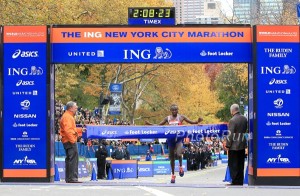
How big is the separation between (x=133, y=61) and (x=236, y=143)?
2933 mm

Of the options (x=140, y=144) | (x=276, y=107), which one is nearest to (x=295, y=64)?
(x=276, y=107)

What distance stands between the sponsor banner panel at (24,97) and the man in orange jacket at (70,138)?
2.65 feet

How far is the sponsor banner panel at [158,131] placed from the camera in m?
23.0

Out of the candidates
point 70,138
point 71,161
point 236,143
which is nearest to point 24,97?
point 70,138

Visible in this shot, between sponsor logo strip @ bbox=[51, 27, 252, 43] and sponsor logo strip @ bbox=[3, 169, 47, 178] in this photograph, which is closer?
sponsor logo strip @ bbox=[3, 169, 47, 178]

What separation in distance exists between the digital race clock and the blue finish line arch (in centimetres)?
19

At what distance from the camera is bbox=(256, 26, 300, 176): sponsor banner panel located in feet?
64.3

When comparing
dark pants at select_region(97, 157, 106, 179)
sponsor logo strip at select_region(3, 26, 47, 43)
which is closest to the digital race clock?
sponsor logo strip at select_region(3, 26, 47, 43)

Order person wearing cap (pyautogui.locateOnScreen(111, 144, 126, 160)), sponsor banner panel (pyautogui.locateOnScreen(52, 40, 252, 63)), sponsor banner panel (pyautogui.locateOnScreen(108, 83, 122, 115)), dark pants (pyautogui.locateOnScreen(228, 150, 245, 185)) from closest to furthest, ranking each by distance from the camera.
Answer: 1. dark pants (pyautogui.locateOnScreen(228, 150, 245, 185))
2. sponsor banner panel (pyautogui.locateOnScreen(52, 40, 252, 63))
3. person wearing cap (pyautogui.locateOnScreen(111, 144, 126, 160))
4. sponsor banner panel (pyautogui.locateOnScreen(108, 83, 122, 115))

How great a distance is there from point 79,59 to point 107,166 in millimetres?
20353

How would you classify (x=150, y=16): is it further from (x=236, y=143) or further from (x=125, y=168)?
(x=125, y=168)

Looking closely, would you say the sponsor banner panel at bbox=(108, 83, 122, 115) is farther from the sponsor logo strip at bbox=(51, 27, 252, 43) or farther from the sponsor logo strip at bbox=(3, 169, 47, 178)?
the sponsor logo strip at bbox=(3, 169, 47, 178)

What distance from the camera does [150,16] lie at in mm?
19906

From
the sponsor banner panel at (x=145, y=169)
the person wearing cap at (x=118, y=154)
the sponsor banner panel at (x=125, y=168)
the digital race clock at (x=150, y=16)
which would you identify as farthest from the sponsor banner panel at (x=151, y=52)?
the sponsor banner panel at (x=145, y=169)
